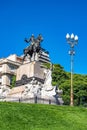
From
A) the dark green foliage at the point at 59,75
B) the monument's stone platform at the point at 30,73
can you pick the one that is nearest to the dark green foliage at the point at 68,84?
the dark green foliage at the point at 59,75

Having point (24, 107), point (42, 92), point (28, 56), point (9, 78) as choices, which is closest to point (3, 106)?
point (24, 107)

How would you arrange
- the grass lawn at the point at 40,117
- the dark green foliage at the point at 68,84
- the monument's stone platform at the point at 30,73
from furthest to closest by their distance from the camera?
the dark green foliage at the point at 68,84
the monument's stone platform at the point at 30,73
the grass lawn at the point at 40,117

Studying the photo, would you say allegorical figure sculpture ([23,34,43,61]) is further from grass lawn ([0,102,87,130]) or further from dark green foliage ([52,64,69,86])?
dark green foliage ([52,64,69,86])

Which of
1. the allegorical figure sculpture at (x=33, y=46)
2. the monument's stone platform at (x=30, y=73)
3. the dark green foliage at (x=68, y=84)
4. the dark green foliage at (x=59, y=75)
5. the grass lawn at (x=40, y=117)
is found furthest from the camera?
the dark green foliage at (x=59, y=75)

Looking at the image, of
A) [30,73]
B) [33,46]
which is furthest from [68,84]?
[30,73]

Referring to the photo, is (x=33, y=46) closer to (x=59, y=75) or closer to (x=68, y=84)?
(x=68, y=84)

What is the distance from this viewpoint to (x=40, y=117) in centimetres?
2739

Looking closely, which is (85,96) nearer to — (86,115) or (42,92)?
(42,92)

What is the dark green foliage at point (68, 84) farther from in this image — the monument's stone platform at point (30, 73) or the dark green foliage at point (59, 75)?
the monument's stone platform at point (30, 73)

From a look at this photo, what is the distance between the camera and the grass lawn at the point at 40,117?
24.8 meters

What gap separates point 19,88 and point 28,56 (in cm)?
462

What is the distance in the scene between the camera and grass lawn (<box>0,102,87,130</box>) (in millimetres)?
24844

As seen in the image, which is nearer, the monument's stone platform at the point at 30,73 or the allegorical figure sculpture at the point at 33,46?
the monument's stone platform at the point at 30,73

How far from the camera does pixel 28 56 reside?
44.0 m
